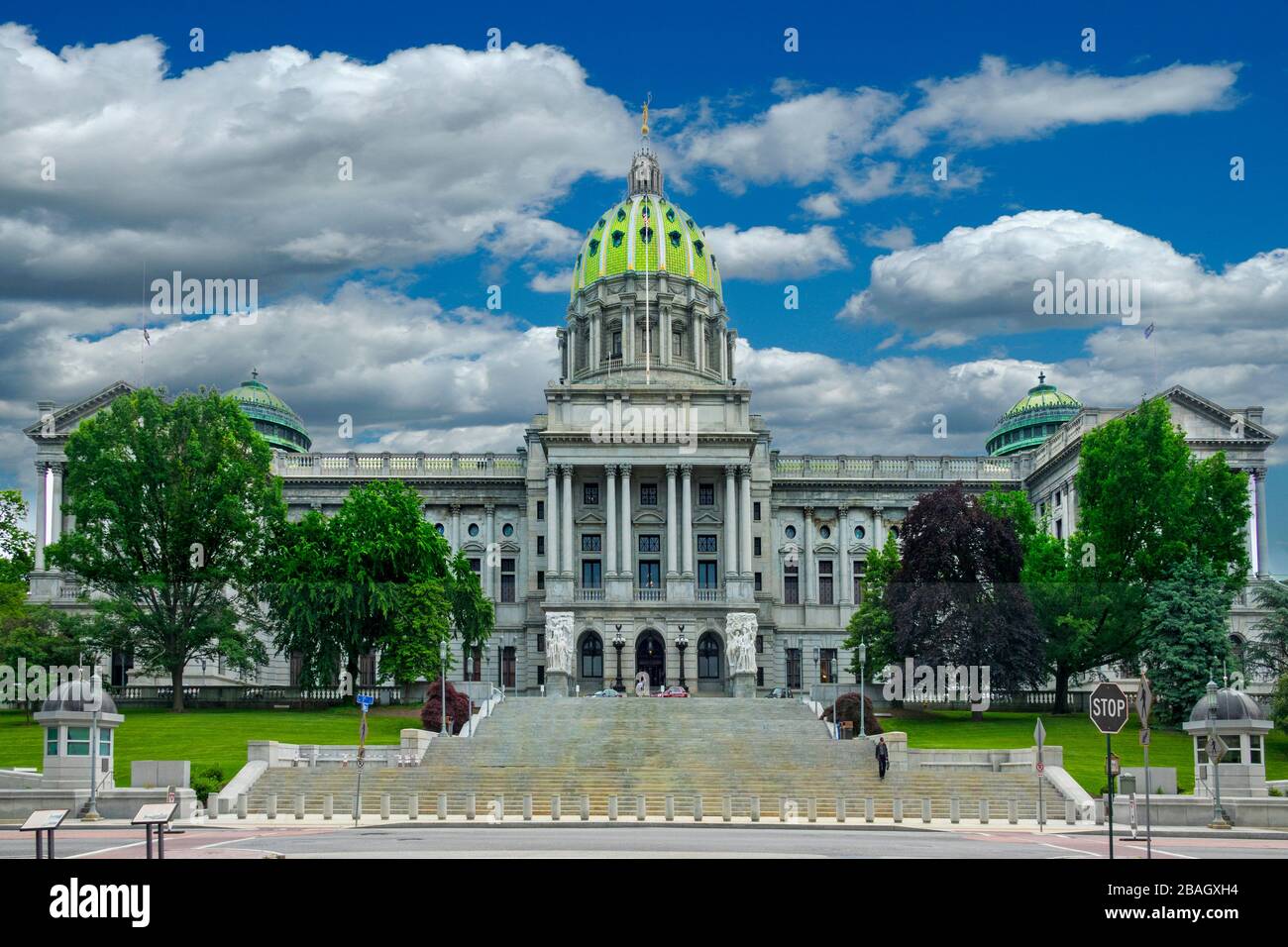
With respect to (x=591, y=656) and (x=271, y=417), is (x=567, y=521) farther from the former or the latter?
(x=271, y=417)

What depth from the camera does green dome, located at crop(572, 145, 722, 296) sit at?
120 meters

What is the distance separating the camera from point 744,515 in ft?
324

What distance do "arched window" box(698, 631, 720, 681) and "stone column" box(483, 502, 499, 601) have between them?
1785 centimetres

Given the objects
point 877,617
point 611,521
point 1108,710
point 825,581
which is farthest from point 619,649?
point 1108,710

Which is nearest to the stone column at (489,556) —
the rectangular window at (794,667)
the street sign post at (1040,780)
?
the rectangular window at (794,667)

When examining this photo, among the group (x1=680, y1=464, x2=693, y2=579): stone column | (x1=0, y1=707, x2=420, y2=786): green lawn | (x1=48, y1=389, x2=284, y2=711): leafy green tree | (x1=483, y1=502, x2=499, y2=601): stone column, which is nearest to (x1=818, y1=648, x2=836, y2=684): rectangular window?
(x1=680, y1=464, x2=693, y2=579): stone column

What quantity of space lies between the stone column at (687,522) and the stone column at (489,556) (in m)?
16.5

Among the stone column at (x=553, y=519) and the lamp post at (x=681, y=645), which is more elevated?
the stone column at (x=553, y=519)

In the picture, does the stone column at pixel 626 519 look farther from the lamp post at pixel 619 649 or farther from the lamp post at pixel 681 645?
the lamp post at pixel 681 645

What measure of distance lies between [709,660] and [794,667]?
11.9m

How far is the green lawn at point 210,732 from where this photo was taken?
188 feet

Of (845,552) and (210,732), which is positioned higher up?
(845,552)

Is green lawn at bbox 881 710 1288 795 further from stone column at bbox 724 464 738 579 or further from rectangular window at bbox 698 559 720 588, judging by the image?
rectangular window at bbox 698 559 720 588
